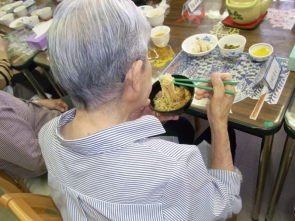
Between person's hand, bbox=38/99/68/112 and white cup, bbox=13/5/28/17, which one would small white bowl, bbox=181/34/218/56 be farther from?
white cup, bbox=13/5/28/17

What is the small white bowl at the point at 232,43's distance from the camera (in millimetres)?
1094

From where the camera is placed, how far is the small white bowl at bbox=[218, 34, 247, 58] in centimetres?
109

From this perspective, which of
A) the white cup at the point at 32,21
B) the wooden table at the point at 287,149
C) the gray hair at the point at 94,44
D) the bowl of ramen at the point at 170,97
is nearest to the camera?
the gray hair at the point at 94,44

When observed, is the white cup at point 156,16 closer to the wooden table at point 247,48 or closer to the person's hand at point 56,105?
the wooden table at point 247,48

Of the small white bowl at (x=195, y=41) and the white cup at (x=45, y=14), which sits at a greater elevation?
the white cup at (x=45, y=14)

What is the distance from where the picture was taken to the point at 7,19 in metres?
2.01

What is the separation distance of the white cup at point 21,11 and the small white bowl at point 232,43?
1.74 metres

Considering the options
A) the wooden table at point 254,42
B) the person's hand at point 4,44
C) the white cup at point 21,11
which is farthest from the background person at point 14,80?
the wooden table at point 254,42

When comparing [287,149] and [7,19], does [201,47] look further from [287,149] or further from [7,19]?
[7,19]

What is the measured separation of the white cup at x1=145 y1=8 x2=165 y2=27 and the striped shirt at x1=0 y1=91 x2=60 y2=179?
0.84 metres

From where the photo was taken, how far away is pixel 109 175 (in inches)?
23.7

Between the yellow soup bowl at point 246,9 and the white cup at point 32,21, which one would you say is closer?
the yellow soup bowl at point 246,9

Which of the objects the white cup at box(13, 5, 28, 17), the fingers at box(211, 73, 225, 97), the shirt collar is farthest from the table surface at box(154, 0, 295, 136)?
the white cup at box(13, 5, 28, 17)

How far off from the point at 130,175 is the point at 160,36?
91 centimetres
